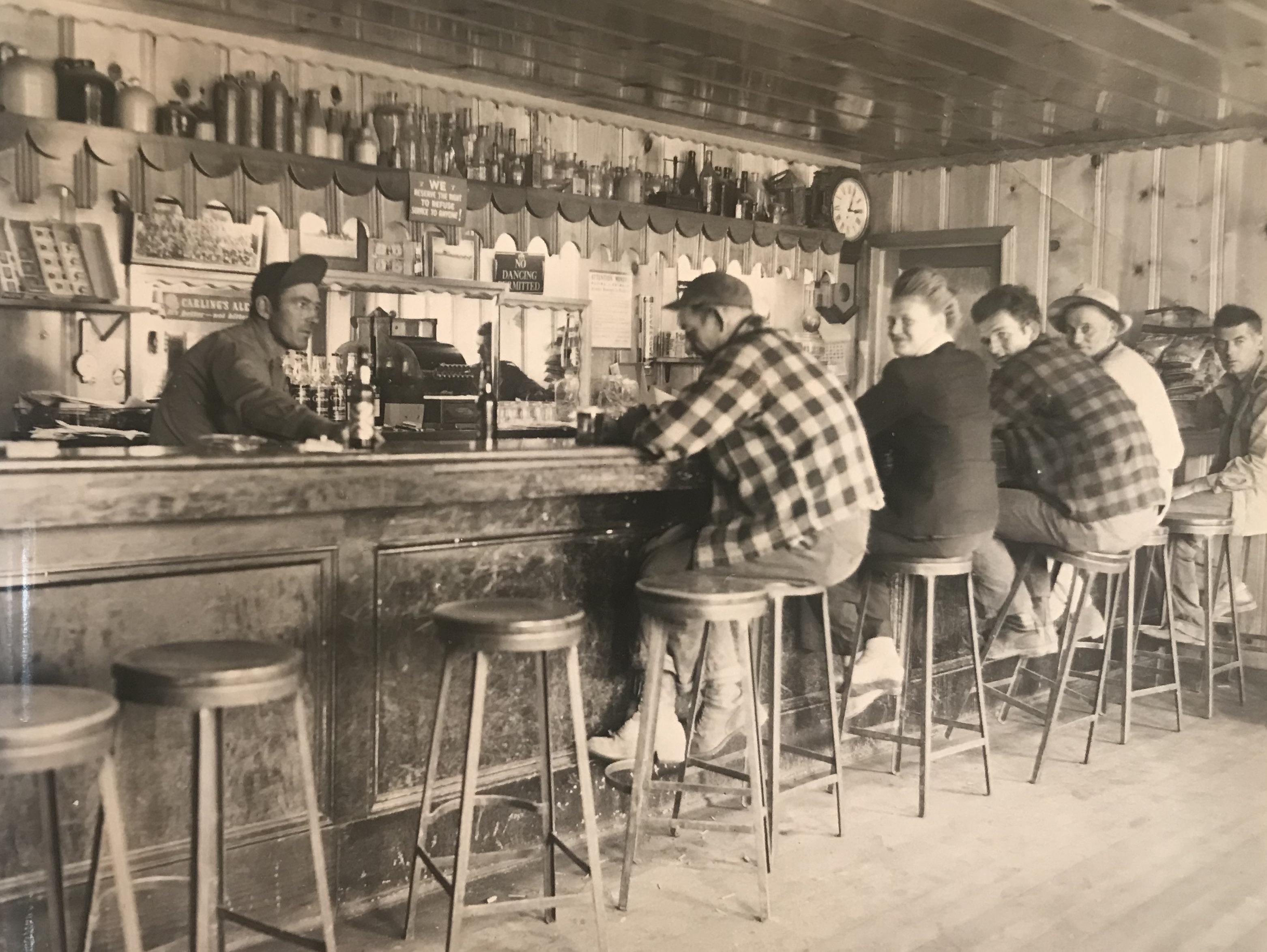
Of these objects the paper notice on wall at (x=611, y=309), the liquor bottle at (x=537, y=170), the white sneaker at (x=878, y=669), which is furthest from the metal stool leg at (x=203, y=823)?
the paper notice on wall at (x=611, y=309)

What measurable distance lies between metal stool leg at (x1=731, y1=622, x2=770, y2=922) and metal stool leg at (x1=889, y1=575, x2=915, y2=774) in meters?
1.07

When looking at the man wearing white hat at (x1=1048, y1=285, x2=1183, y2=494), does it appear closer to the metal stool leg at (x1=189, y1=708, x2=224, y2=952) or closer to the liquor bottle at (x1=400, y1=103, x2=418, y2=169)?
the liquor bottle at (x1=400, y1=103, x2=418, y2=169)

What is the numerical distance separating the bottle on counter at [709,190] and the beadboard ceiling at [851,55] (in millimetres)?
501

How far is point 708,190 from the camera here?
22.0 feet

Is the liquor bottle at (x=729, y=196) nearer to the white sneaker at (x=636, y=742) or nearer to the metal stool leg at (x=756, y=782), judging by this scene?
the white sneaker at (x=636, y=742)

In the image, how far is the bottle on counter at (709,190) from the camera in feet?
21.9

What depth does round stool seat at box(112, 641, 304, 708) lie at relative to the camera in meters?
2.02

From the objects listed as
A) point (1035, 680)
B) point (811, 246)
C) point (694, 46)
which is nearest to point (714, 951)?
point (1035, 680)

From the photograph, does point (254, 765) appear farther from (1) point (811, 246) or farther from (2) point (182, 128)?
(1) point (811, 246)

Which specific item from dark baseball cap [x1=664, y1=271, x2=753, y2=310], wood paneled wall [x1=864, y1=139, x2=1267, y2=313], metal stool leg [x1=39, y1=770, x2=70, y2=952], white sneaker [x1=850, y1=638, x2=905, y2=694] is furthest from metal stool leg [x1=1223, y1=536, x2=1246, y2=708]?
metal stool leg [x1=39, y1=770, x2=70, y2=952]

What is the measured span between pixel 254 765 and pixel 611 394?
3531mm

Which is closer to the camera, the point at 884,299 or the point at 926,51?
the point at 926,51

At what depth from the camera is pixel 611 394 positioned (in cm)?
592

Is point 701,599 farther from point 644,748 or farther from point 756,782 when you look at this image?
point 756,782
